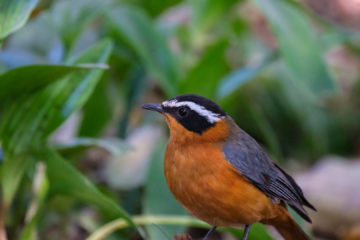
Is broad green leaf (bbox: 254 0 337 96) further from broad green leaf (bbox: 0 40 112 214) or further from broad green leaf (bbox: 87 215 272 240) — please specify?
broad green leaf (bbox: 0 40 112 214)

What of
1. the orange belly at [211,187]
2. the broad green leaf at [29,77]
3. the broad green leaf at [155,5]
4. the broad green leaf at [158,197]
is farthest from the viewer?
the broad green leaf at [155,5]

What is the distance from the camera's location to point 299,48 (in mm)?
4621

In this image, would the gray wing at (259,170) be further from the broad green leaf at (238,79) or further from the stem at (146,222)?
the broad green leaf at (238,79)

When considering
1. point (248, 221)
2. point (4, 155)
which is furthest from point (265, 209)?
point (4, 155)

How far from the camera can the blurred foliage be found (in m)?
3.45

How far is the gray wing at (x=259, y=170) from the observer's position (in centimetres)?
296

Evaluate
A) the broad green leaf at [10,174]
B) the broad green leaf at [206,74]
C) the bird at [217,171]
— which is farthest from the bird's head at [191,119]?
the broad green leaf at [206,74]

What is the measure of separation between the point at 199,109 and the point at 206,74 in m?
1.70

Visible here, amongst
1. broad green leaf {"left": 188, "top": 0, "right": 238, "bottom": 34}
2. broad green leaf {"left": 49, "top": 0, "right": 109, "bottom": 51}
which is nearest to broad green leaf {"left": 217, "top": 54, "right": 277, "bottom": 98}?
Result: broad green leaf {"left": 188, "top": 0, "right": 238, "bottom": 34}

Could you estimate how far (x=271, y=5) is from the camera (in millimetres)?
4777

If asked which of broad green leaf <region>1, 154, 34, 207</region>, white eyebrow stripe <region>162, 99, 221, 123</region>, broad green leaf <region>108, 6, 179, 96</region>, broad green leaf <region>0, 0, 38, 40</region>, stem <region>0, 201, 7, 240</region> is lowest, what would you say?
stem <region>0, 201, 7, 240</region>

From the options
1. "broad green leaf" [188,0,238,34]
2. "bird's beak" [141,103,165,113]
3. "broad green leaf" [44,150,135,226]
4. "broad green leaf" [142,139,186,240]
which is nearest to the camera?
"bird's beak" [141,103,165,113]

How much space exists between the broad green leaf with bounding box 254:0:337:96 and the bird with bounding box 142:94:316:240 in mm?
1489

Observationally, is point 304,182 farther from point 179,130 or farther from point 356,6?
point 356,6
